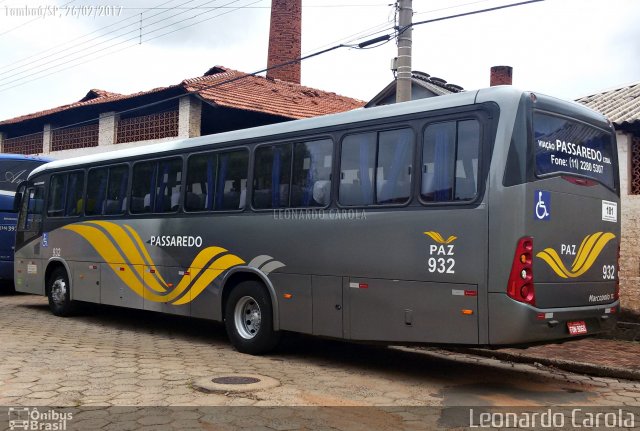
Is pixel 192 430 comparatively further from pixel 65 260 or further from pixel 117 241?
pixel 65 260

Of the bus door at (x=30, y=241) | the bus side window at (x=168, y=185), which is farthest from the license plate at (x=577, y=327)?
the bus door at (x=30, y=241)

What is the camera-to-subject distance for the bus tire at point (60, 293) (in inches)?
522

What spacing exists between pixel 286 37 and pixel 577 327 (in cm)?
2324

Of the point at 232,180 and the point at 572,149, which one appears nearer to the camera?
the point at 572,149

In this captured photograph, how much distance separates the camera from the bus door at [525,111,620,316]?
23.5ft

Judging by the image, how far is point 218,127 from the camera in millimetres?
21719

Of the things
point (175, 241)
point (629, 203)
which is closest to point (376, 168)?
point (175, 241)

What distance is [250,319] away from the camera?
9695 millimetres

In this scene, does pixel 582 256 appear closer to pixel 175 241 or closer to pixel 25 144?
pixel 175 241

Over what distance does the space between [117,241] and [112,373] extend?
4.50 meters

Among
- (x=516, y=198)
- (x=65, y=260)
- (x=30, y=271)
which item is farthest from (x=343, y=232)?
(x=30, y=271)

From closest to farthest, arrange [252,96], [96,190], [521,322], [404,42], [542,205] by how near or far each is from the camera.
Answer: [521,322]
[542,205]
[404,42]
[96,190]
[252,96]

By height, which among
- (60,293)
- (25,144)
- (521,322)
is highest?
(25,144)

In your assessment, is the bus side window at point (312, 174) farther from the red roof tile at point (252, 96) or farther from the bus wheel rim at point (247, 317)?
the red roof tile at point (252, 96)
